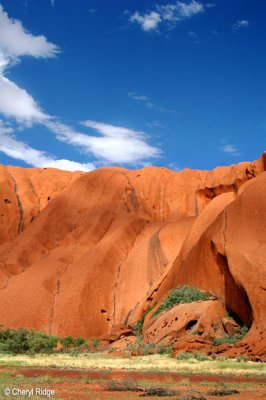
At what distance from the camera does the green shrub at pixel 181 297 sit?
121 ft

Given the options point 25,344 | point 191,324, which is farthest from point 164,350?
point 25,344

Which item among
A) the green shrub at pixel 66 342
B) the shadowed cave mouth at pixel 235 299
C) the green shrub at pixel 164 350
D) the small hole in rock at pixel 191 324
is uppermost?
the shadowed cave mouth at pixel 235 299

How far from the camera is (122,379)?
17156 mm

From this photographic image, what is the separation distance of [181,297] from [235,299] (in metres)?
5.14

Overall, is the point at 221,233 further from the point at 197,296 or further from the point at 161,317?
the point at 161,317

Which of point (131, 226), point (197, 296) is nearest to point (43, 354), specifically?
point (197, 296)

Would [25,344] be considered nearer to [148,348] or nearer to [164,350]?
[148,348]

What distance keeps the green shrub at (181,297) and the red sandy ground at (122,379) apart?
57.7 feet

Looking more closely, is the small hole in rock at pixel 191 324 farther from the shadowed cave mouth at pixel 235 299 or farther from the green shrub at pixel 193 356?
the green shrub at pixel 193 356

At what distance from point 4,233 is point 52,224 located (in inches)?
335

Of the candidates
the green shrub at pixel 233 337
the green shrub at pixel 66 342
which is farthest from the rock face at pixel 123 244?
the green shrub at pixel 66 342

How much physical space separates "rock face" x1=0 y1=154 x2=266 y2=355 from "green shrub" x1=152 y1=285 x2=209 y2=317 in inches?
49.9

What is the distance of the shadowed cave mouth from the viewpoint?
3177cm

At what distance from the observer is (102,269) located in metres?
54.3
